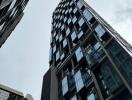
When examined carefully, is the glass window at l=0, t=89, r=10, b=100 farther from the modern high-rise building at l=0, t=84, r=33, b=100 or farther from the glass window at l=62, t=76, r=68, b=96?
the glass window at l=62, t=76, r=68, b=96

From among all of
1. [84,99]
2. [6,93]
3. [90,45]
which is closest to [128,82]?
[84,99]

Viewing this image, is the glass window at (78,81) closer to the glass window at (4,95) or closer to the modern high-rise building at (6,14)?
the modern high-rise building at (6,14)

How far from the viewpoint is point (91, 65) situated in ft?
104

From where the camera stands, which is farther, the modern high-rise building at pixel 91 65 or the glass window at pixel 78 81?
the glass window at pixel 78 81

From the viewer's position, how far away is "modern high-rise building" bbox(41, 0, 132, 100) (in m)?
25.0

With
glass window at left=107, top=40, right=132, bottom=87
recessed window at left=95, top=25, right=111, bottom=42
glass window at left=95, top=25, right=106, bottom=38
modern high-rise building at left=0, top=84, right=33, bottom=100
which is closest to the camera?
glass window at left=107, top=40, right=132, bottom=87

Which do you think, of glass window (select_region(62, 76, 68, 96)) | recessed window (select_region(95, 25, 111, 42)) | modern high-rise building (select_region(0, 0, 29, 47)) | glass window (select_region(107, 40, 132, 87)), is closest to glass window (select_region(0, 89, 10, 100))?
glass window (select_region(62, 76, 68, 96))

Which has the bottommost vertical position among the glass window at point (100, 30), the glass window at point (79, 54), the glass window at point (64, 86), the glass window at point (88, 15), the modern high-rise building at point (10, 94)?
the modern high-rise building at point (10, 94)

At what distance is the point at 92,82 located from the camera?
30.3 meters

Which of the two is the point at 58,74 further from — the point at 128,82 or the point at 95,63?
the point at 128,82

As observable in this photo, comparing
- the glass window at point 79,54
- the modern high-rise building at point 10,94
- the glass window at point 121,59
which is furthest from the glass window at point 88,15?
the modern high-rise building at point 10,94

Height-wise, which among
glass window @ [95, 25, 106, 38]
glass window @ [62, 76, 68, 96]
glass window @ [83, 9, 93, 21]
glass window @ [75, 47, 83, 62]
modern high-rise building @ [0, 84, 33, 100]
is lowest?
modern high-rise building @ [0, 84, 33, 100]

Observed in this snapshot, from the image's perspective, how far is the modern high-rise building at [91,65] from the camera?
25.0 metres

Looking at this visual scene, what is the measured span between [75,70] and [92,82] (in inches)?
294
